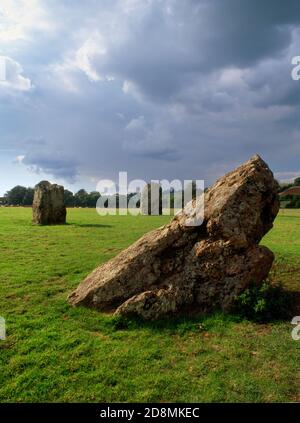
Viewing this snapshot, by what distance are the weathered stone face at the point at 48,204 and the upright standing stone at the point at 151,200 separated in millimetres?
27973

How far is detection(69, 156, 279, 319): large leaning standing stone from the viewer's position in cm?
1110

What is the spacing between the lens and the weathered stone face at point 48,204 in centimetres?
3462

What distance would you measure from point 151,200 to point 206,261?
51.7 m

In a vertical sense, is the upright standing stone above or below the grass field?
above

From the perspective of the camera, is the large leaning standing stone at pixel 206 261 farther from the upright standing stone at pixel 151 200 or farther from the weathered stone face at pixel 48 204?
the upright standing stone at pixel 151 200

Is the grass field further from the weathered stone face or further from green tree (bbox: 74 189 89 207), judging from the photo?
green tree (bbox: 74 189 89 207)

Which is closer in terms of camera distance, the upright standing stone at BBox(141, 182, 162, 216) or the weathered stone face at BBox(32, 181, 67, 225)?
the weathered stone face at BBox(32, 181, 67, 225)

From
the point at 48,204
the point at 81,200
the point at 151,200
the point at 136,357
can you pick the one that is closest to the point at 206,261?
the point at 136,357

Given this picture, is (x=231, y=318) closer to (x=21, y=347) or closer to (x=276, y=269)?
(x=276, y=269)

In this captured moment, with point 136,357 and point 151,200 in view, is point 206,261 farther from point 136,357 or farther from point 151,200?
point 151,200

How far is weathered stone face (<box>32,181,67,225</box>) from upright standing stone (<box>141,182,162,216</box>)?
27973 millimetres

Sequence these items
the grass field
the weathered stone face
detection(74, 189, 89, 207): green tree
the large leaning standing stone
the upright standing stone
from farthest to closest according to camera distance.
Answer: detection(74, 189, 89, 207): green tree → the upright standing stone → the weathered stone face → the large leaning standing stone → the grass field

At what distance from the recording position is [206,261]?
11.4m

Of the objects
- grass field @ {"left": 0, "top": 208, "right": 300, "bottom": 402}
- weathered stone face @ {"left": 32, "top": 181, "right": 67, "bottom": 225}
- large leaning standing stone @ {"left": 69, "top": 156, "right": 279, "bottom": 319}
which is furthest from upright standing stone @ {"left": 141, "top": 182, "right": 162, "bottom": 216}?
large leaning standing stone @ {"left": 69, "top": 156, "right": 279, "bottom": 319}
